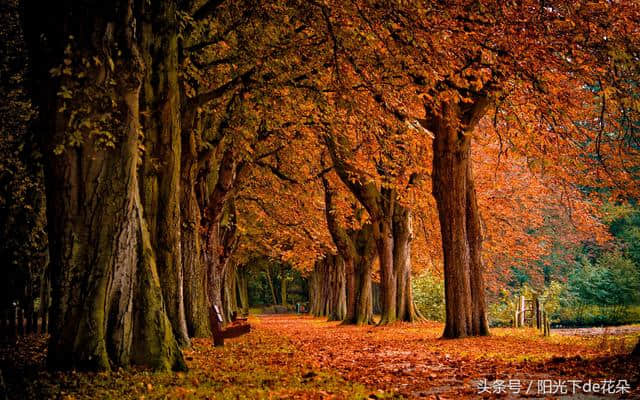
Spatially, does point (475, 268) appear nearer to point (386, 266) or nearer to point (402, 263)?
point (386, 266)

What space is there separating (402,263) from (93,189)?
1905 centimetres

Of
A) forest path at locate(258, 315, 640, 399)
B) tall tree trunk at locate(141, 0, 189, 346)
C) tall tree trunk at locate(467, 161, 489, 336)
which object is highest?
tall tree trunk at locate(141, 0, 189, 346)

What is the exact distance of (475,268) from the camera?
16.7 metres

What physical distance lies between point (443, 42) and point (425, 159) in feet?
24.4

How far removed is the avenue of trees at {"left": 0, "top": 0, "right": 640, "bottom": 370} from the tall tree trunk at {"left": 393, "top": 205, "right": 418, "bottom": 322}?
1.21m

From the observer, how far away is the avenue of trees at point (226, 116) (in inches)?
319

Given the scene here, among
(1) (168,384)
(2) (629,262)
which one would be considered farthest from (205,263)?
(2) (629,262)

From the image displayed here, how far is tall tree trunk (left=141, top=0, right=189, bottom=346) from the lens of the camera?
1081 centimetres

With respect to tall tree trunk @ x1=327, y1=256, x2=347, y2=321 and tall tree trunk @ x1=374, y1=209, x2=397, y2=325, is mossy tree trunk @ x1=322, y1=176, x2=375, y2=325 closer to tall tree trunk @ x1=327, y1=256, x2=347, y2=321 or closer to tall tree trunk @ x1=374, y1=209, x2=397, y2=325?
tall tree trunk @ x1=374, y1=209, x2=397, y2=325

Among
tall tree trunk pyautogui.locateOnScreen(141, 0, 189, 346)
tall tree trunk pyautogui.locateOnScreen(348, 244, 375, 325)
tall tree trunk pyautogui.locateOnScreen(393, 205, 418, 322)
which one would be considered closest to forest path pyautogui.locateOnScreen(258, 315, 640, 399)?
tall tree trunk pyautogui.locateOnScreen(141, 0, 189, 346)

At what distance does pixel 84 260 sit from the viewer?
7.94 metres

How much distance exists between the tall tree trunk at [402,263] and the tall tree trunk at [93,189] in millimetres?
17911

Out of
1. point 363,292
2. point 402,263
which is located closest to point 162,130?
point 402,263

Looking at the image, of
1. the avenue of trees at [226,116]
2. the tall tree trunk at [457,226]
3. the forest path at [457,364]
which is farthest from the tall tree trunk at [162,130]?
the tall tree trunk at [457,226]
